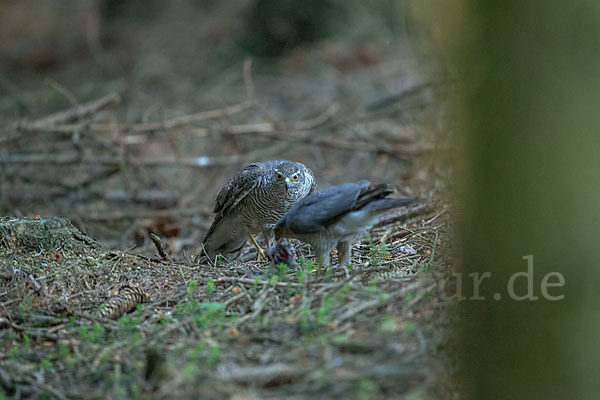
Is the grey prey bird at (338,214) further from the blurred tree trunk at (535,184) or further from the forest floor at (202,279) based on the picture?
the blurred tree trunk at (535,184)

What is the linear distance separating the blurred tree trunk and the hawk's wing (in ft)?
11.4

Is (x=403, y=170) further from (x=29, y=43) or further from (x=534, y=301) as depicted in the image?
(x=29, y=43)

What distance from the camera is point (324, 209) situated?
425 cm

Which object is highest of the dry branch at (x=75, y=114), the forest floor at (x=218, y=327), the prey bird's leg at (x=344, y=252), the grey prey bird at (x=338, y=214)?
the dry branch at (x=75, y=114)

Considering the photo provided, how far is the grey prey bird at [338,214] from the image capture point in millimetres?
4129

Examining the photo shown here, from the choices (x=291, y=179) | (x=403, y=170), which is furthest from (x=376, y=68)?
(x=291, y=179)

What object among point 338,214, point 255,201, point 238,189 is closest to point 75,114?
point 238,189

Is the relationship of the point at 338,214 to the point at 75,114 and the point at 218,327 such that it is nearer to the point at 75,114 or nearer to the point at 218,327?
the point at 218,327

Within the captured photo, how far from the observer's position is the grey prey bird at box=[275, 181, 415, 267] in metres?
4.13

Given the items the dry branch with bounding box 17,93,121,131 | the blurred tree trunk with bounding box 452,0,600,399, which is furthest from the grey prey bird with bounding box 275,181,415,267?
the dry branch with bounding box 17,93,121,131

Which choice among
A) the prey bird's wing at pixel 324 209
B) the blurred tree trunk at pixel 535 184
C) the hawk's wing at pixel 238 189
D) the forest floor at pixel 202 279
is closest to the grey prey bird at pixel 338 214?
the prey bird's wing at pixel 324 209

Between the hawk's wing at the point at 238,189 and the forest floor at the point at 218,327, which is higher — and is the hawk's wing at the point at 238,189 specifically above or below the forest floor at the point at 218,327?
above

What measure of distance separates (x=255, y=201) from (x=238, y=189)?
0.23 m

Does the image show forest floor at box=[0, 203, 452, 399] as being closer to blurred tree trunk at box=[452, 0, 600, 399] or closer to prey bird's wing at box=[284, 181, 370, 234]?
prey bird's wing at box=[284, 181, 370, 234]
